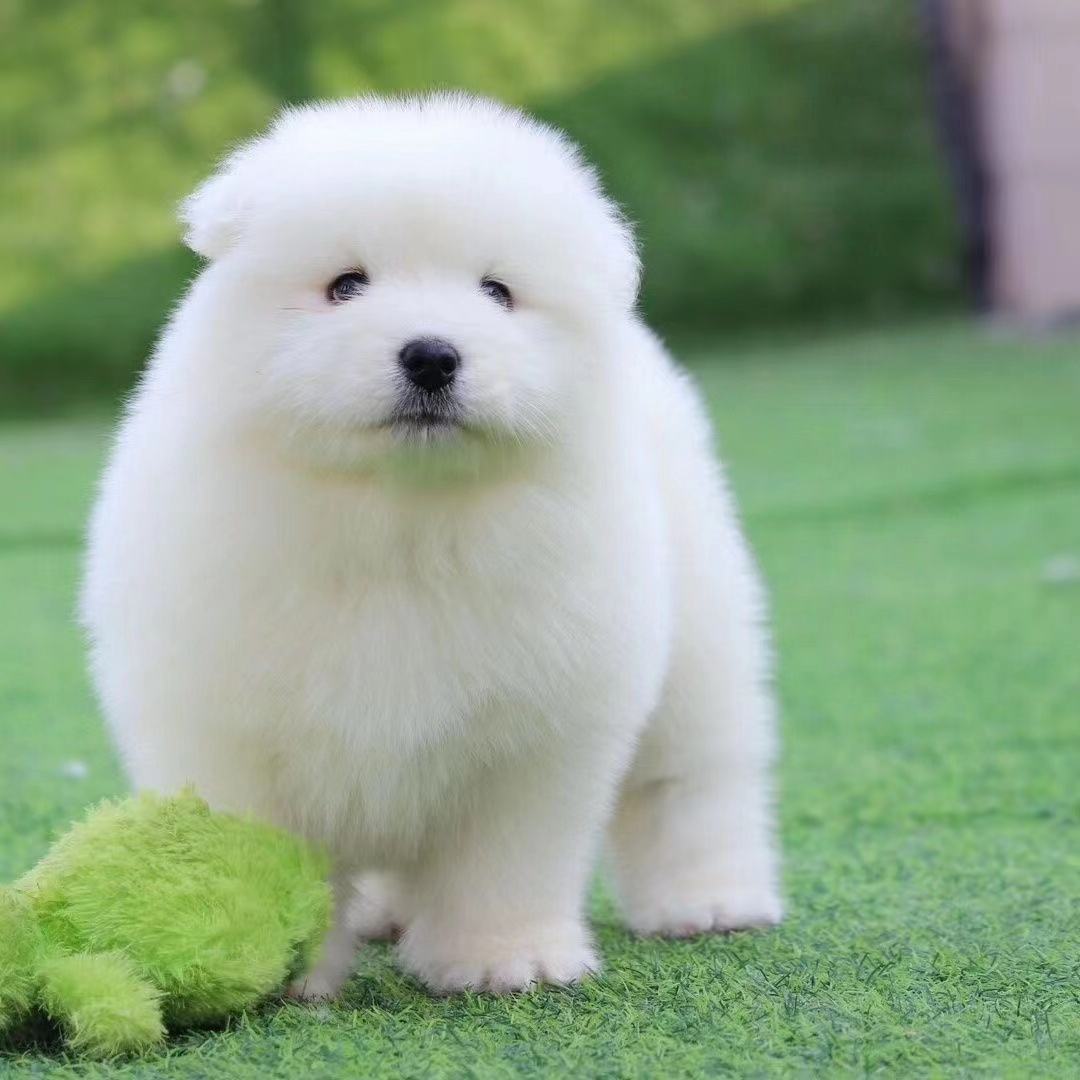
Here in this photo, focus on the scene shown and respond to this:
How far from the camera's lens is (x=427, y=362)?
6.40 feet

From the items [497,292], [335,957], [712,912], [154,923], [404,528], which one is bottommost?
[712,912]

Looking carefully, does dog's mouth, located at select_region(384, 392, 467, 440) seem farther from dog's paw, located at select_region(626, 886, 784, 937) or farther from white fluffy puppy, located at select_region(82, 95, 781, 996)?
dog's paw, located at select_region(626, 886, 784, 937)

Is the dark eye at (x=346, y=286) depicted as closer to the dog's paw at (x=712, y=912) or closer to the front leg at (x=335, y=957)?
the front leg at (x=335, y=957)

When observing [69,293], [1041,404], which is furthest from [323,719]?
[69,293]

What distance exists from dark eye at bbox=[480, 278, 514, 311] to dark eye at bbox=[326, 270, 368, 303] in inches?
5.0

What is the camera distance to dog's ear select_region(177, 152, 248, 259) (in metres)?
2.12

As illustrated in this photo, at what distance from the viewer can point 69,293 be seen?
364 inches

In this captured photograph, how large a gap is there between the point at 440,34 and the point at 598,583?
27.7ft

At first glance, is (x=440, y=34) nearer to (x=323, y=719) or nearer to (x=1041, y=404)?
(x=1041, y=404)

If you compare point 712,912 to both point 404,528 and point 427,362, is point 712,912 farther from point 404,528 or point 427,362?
point 427,362

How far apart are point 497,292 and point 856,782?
1.67 meters

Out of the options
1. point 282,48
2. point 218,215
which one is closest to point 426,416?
point 218,215

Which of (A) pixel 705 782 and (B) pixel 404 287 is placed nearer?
(B) pixel 404 287

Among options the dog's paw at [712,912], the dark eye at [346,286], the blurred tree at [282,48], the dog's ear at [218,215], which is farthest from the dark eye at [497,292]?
the blurred tree at [282,48]
